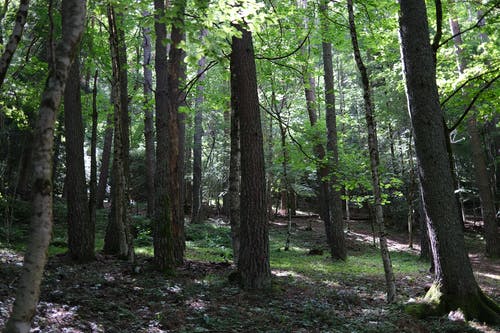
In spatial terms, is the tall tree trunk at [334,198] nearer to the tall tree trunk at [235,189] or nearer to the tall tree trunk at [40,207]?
the tall tree trunk at [235,189]

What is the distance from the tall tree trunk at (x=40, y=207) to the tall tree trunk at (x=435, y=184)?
5412 mm

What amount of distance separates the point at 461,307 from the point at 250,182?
4041mm

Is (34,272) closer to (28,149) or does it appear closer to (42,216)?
(42,216)

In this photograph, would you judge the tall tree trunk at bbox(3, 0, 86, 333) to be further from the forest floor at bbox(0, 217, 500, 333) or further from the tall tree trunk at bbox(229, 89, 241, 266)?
the tall tree trunk at bbox(229, 89, 241, 266)

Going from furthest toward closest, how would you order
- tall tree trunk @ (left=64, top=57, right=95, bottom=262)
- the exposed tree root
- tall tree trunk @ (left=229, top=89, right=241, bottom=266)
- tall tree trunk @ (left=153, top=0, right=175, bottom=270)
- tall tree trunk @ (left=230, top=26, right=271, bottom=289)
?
1. tall tree trunk @ (left=229, top=89, right=241, bottom=266)
2. tall tree trunk @ (left=64, top=57, right=95, bottom=262)
3. tall tree trunk @ (left=153, top=0, right=175, bottom=270)
4. tall tree trunk @ (left=230, top=26, right=271, bottom=289)
5. the exposed tree root

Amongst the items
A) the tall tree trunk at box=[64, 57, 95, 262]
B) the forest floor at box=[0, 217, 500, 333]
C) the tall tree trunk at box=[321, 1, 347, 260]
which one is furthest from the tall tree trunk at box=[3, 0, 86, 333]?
the tall tree trunk at box=[321, 1, 347, 260]

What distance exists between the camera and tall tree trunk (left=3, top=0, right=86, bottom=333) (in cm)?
281

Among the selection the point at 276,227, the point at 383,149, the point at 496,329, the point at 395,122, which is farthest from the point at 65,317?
the point at 383,149

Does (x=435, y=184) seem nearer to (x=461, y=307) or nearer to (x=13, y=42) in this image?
(x=461, y=307)

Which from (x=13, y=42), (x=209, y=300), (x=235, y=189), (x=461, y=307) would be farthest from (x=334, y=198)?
(x=13, y=42)

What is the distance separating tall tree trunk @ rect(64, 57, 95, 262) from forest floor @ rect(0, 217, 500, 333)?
0.45 m

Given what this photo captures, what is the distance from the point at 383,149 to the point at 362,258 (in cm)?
1172

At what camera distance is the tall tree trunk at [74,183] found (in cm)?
899

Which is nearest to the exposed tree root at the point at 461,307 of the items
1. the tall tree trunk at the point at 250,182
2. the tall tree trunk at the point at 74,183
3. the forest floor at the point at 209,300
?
the forest floor at the point at 209,300
